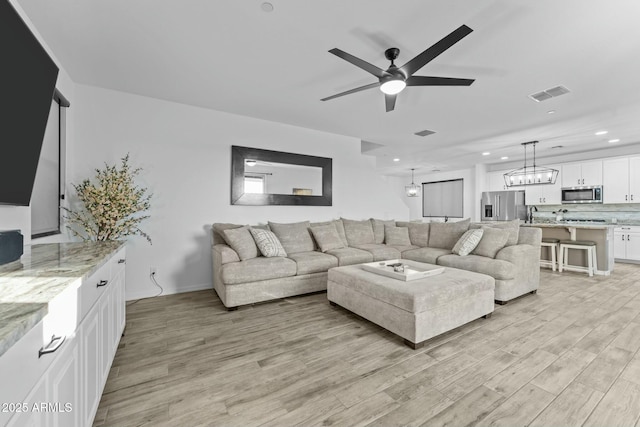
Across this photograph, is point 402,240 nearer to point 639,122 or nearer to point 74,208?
point 639,122

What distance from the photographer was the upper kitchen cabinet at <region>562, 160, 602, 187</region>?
6281mm

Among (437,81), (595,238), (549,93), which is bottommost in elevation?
(595,238)

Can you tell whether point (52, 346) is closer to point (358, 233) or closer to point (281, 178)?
point (281, 178)

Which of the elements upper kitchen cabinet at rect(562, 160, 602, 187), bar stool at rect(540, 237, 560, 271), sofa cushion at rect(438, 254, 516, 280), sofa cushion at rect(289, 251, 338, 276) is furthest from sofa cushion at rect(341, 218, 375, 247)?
upper kitchen cabinet at rect(562, 160, 602, 187)

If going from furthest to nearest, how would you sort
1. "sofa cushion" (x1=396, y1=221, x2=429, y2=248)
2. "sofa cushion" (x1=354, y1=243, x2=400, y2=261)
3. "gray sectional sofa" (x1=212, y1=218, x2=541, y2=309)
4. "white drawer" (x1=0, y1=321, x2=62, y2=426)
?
"sofa cushion" (x1=396, y1=221, x2=429, y2=248), "sofa cushion" (x1=354, y1=243, x2=400, y2=261), "gray sectional sofa" (x1=212, y1=218, x2=541, y2=309), "white drawer" (x1=0, y1=321, x2=62, y2=426)

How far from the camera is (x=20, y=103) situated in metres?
1.58

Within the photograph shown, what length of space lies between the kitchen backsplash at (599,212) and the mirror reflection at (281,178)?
21.6 feet

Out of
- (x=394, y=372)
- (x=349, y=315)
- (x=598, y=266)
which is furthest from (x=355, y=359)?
(x=598, y=266)

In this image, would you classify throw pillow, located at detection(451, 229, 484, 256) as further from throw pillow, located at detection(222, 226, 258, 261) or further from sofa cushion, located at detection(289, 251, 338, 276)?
throw pillow, located at detection(222, 226, 258, 261)

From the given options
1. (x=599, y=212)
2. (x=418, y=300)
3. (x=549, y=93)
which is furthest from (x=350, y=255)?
(x=599, y=212)

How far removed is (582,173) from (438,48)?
702cm

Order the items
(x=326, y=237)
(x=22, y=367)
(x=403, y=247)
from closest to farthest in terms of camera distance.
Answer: (x=22, y=367)
(x=326, y=237)
(x=403, y=247)

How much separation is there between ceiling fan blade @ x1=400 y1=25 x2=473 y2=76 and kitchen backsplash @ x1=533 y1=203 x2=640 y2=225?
23.9ft

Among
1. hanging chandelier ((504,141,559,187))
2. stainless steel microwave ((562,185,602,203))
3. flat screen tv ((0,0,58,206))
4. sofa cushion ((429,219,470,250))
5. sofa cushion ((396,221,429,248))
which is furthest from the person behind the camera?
stainless steel microwave ((562,185,602,203))
